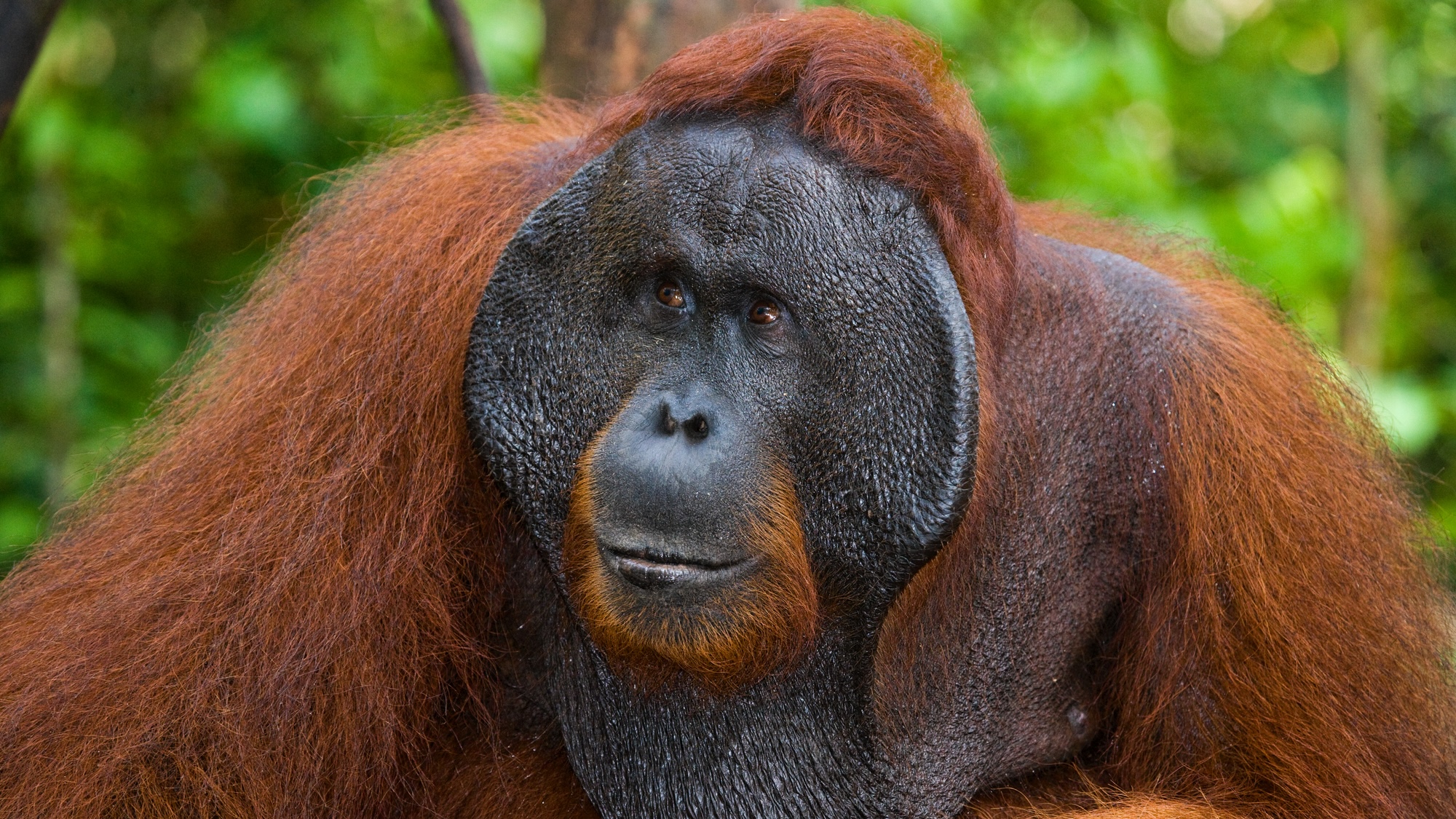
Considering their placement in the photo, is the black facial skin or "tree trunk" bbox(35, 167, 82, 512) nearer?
the black facial skin

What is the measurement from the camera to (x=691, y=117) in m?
2.00

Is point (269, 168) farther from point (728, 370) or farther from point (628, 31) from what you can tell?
point (728, 370)

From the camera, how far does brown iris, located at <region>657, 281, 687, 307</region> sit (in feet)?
6.39

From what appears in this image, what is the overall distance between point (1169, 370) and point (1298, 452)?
10.0 inches

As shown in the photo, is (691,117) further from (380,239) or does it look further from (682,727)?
(682,727)

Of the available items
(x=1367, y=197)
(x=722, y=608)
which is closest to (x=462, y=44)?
(x=722, y=608)

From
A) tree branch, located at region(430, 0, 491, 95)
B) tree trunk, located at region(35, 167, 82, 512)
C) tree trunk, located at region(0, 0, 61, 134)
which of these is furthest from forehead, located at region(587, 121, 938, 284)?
tree trunk, located at region(35, 167, 82, 512)

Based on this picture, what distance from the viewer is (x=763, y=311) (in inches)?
76.0

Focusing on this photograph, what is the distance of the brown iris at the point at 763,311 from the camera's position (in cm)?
193

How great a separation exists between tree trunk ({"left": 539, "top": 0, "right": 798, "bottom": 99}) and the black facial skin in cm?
119

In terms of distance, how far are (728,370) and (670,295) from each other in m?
0.15

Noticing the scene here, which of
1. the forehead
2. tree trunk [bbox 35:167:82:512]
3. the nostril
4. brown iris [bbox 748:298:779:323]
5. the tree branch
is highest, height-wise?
the tree branch

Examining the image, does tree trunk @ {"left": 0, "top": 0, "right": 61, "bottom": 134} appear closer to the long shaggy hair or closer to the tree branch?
the long shaggy hair

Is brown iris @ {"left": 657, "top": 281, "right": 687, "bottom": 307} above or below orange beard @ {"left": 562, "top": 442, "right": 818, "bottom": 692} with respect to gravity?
above
